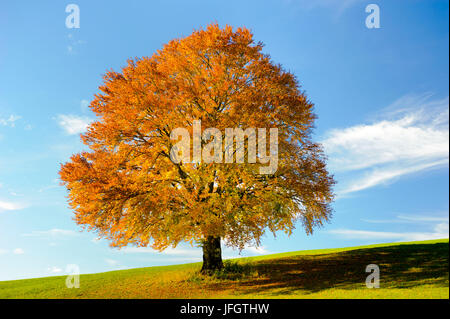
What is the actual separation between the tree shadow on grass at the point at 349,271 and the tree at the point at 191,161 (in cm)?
302

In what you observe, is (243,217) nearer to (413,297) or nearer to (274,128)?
(274,128)

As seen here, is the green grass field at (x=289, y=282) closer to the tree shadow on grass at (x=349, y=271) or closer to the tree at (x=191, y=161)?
the tree shadow on grass at (x=349, y=271)

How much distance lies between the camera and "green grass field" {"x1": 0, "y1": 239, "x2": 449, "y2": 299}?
53.5ft

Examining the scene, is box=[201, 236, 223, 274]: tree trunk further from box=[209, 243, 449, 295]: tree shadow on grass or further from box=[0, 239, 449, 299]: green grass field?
box=[209, 243, 449, 295]: tree shadow on grass

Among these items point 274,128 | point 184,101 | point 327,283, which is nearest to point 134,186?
point 184,101

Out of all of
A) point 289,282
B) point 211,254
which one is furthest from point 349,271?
point 211,254

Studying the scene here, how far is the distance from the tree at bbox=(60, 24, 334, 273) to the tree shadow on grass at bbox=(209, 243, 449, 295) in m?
3.02

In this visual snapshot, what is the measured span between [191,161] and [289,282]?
909cm

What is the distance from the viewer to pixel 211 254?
2156 centimetres

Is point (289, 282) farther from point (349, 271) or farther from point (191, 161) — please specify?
point (191, 161)

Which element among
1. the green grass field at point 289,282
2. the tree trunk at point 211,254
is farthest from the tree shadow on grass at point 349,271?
the tree trunk at point 211,254

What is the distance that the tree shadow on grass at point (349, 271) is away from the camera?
17609 mm

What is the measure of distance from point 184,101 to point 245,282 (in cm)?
1141

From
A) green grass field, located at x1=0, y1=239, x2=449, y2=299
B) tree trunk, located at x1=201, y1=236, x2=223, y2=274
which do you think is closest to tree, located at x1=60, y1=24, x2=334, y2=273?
tree trunk, located at x1=201, y1=236, x2=223, y2=274
